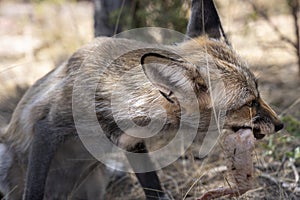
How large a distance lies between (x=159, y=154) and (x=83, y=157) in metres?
1.09

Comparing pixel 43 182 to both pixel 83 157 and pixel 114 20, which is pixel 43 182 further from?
pixel 114 20

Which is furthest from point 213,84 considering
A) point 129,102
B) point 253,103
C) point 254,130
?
point 129,102

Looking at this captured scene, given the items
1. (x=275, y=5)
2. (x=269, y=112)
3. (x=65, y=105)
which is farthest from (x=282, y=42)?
(x=65, y=105)

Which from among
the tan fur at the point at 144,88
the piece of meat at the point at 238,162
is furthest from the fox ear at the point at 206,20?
the piece of meat at the point at 238,162

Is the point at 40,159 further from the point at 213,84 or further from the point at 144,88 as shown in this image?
the point at 213,84

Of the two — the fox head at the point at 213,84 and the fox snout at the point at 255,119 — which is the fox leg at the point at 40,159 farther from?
the fox snout at the point at 255,119

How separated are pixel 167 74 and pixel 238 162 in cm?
82

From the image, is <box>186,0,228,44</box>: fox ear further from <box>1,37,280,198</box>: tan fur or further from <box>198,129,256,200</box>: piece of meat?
<box>198,129,256,200</box>: piece of meat

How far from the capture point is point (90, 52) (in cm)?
472

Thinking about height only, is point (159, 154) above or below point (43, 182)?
below

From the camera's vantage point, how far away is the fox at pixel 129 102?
4125 mm

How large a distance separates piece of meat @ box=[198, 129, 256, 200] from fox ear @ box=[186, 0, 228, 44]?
907 mm

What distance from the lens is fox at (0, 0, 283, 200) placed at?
412cm

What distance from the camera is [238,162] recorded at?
4.16 metres
